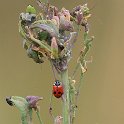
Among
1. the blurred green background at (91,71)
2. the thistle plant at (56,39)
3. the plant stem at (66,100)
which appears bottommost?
the plant stem at (66,100)

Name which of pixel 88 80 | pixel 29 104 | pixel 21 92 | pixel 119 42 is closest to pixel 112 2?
pixel 119 42

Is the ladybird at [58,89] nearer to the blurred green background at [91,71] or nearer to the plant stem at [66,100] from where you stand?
the plant stem at [66,100]

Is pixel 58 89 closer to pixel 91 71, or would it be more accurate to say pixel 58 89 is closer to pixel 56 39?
pixel 56 39

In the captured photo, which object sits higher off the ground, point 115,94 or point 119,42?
point 119,42

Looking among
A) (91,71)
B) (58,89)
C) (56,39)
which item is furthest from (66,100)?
(91,71)

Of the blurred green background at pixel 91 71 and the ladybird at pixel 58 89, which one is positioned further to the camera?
the blurred green background at pixel 91 71

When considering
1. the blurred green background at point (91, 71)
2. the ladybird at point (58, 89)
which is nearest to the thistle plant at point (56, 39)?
the ladybird at point (58, 89)

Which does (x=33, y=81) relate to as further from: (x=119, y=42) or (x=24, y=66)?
(x=119, y=42)

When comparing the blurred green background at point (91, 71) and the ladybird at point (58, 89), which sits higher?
the blurred green background at point (91, 71)
